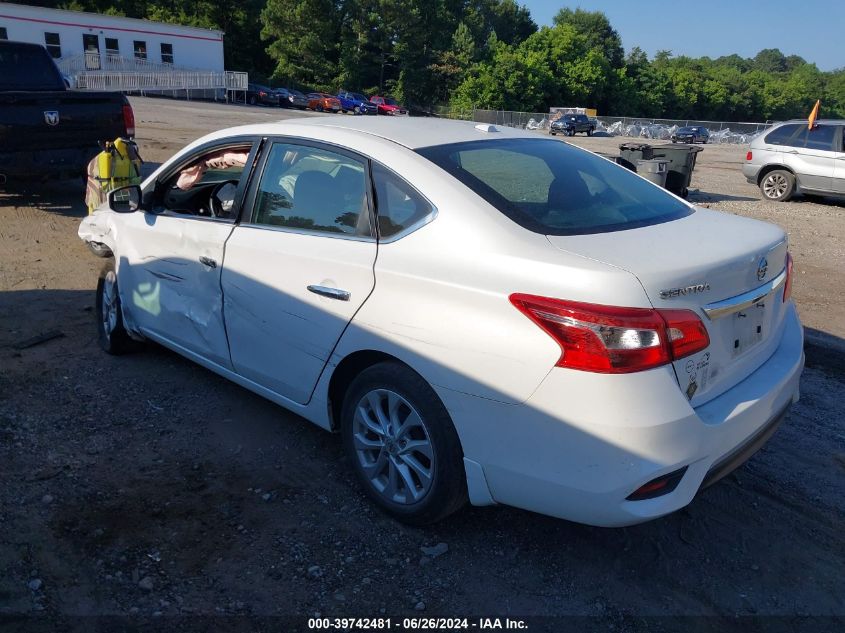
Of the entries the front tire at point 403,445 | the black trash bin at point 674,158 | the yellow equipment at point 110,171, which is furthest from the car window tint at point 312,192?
the black trash bin at point 674,158

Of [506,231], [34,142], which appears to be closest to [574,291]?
[506,231]

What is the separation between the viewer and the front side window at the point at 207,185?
4.21m

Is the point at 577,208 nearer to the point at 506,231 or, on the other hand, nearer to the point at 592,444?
the point at 506,231

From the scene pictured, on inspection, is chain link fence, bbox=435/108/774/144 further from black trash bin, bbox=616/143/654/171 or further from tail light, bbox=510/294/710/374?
tail light, bbox=510/294/710/374

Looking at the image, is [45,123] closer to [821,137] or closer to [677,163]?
[677,163]

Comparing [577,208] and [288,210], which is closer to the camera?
[577,208]

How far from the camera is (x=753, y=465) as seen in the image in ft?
Result: 12.5

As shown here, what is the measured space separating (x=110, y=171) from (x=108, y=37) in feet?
147

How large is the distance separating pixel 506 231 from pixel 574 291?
43cm

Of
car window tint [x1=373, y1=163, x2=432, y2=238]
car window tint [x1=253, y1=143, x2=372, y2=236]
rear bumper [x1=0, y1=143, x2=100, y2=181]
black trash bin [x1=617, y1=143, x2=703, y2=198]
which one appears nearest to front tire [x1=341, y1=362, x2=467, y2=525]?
car window tint [x1=373, y1=163, x2=432, y2=238]

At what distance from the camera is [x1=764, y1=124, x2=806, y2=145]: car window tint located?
14.5 metres

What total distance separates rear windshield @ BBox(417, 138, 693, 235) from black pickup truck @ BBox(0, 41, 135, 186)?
737cm

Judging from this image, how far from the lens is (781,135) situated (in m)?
14.7

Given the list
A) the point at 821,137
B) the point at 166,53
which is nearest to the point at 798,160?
the point at 821,137
